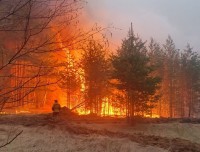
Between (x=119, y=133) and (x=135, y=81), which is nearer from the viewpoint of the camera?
(x=119, y=133)

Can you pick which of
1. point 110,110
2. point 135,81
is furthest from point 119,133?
point 110,110

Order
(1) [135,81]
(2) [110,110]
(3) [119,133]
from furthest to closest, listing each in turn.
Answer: (2) [110,110], (1) [135,81], (3) [119,133]

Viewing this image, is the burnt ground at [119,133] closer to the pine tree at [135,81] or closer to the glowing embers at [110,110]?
the pine tree at [135,81]

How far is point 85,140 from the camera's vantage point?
770 inches

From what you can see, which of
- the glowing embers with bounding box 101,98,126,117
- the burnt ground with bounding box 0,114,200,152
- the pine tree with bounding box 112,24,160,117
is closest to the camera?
the burnt ground with bounding box 0,114,200,152

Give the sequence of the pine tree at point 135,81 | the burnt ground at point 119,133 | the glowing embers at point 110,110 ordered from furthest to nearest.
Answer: the glowing embers at point 110,110 → the pine tree at point 135,81 → the burnt ground at point 119,133

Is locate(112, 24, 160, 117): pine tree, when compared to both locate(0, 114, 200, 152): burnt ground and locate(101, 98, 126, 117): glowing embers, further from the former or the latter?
locate(101, 98, 126, 117): glowing embers

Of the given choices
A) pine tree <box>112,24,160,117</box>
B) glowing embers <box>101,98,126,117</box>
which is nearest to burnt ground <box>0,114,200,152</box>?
pine tree <box>112,24,160,117</box>

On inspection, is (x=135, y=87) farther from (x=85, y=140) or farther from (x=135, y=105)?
(x=85, y=140)

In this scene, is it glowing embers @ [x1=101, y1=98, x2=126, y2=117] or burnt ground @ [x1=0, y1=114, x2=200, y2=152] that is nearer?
burnt ground @ [x1=0, y1=114, x2=200, y2=152]

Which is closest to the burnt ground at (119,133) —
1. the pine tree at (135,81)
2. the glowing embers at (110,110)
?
the pine tree at (135,81)

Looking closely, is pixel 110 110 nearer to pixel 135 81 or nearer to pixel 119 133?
pixel 135 81

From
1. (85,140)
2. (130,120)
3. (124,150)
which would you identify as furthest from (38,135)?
(130,120)

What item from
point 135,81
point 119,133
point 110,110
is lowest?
point 119,133
